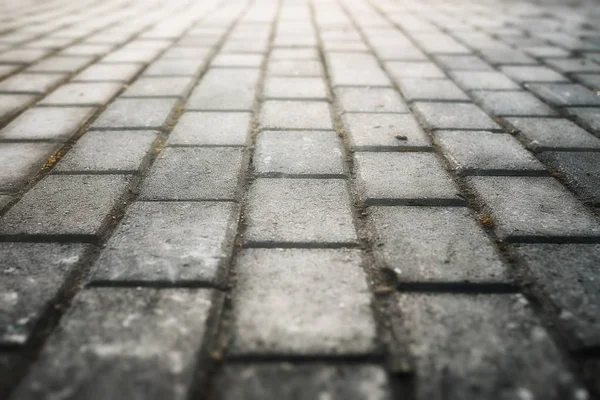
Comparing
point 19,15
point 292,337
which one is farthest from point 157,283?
point 19,15

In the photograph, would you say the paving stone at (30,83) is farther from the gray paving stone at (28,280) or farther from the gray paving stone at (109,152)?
the gray paving stone at (28,280)

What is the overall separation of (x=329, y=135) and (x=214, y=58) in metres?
1.61

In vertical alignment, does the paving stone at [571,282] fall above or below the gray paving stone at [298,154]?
below

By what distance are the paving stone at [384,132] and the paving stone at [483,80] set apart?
2.38 feet

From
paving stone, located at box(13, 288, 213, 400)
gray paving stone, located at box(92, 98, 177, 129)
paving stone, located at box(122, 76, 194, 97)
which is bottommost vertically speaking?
paving stone, located at box(13, 288, 213, 400)

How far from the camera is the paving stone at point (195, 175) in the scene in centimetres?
A: 147

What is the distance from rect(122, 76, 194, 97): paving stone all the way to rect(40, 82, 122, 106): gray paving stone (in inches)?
4.2

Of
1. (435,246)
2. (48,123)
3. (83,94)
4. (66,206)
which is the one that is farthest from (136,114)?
(435,246)

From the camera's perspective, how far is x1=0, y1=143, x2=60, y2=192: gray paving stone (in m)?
1.55

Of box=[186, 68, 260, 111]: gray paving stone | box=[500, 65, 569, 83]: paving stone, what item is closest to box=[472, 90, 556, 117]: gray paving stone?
box=[500, 65, 569, 83]: paving stone

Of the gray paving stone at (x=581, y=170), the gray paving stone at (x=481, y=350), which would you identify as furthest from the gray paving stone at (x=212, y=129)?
the gray paving stone at (x=581, y=170)

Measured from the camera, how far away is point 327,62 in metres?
3.06

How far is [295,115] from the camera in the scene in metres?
2.15

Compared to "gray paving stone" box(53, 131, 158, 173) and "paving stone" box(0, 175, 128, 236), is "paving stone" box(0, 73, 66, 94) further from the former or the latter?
"paving stone" box(0, 175, 128, 236)
